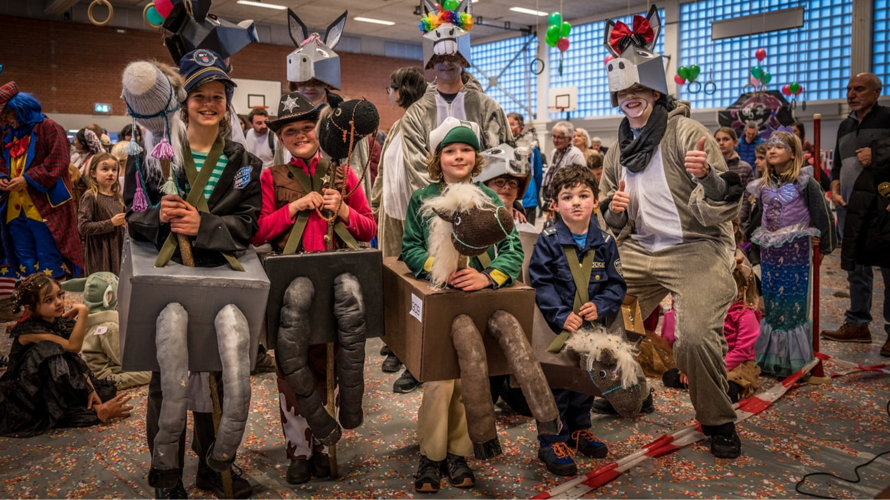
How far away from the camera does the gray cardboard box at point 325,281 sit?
244 centimetres

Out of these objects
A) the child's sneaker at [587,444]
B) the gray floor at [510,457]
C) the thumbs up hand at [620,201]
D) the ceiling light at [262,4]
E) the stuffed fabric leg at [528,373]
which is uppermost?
the ceiling light at [262,4]

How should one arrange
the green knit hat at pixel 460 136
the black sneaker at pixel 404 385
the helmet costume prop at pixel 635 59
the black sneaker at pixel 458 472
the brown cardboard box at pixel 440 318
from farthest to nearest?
the black sneaker at pixel 404 385 → the helmet costume prop at pixel 635 59 → the black sneaker at pixel 458 472 → the green knit hat at pixel 460 136 → the brown cardboard box at pixel 440 318

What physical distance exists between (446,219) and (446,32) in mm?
1610

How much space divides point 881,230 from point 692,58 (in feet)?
35.1

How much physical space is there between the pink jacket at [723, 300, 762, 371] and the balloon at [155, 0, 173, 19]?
3.41 meters

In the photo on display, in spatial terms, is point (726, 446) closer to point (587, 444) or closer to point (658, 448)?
point (658, 448)

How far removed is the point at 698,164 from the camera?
9.89 feet

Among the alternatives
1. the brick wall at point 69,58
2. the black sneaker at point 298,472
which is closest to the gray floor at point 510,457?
the black sneaker at point 298,472

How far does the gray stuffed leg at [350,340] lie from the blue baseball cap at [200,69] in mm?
863

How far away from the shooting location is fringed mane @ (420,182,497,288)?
236cm

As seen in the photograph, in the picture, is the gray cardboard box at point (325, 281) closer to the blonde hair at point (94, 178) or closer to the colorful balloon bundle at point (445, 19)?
the colorful balloon bundle at point (445, 19)

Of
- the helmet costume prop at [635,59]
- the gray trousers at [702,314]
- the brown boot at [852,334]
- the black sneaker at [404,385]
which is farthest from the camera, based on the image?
the brown boot at [852,334]

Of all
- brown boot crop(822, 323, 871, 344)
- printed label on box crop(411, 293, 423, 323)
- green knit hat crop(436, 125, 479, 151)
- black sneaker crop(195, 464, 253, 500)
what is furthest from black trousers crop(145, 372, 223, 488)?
brown boot crop(822, 323, 871, 344)

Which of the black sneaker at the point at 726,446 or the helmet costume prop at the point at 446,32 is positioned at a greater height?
the helmet costume prop at the point at 446,32
